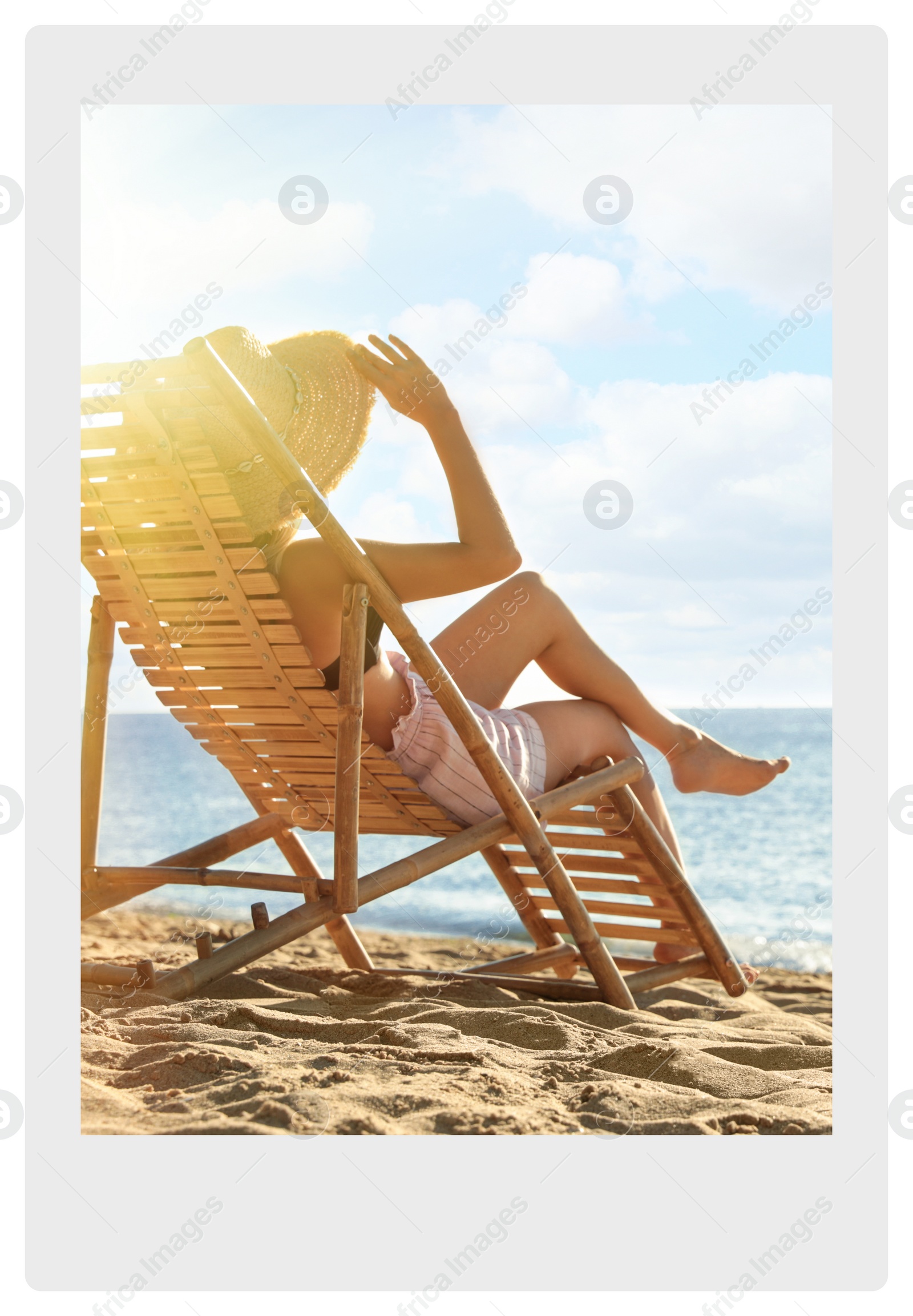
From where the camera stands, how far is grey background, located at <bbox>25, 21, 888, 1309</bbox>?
5.59ft

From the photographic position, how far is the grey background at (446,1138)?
5.59 feet

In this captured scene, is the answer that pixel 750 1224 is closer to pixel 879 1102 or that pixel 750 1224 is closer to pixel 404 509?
pixel 879 1102

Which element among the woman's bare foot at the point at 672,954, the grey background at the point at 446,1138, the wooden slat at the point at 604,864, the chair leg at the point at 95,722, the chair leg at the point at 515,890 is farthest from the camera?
the chair leg at the point at 515,890

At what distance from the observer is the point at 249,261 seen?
21.8 feet

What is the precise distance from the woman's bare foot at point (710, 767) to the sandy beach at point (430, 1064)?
659mm

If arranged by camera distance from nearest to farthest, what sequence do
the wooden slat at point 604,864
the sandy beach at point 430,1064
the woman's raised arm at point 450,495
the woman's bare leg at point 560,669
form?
the sandy beach at point 430,1064
the woman's raised arm at point 450,495
the woman's bare leg at point 560,669
the wooden slat at point 604,864

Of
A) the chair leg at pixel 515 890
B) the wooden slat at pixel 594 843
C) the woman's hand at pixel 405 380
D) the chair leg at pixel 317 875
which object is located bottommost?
the chair leg at pixel 317 875

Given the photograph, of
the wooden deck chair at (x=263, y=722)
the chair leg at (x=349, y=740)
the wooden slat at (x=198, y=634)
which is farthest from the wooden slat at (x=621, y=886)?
the wooden slat at (x=198, y=634)

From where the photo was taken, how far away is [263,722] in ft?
9.57

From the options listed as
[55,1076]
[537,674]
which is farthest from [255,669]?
[55,1076]

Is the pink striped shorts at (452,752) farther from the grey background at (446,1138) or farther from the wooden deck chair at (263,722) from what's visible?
the grey background at (446,1138)

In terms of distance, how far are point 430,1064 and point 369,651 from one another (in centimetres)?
97

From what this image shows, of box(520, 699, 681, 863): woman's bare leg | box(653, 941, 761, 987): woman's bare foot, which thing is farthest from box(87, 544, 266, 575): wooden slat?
box(653, 941, 761, 987): woman's bare foot
